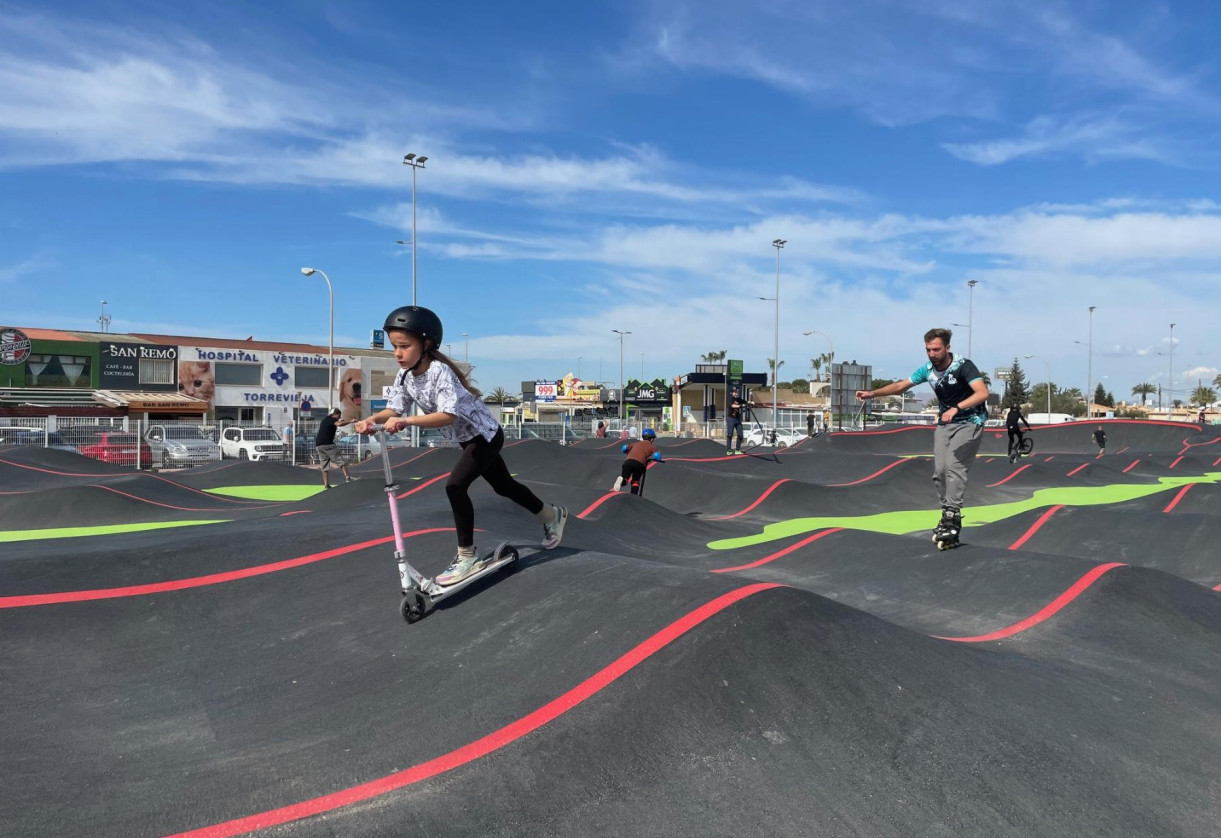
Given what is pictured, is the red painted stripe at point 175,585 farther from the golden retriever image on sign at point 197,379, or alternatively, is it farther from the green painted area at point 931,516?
the golden retriever image on sign at point 197,379

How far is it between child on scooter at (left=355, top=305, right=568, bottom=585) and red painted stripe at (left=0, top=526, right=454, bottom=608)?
4.12 ft

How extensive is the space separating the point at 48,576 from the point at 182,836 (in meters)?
3.14

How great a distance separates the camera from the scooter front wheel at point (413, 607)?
4.27 metres

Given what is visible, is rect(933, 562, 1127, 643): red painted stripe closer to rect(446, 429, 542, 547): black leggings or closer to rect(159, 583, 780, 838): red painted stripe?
rect(159, 583, 780, 838): red painted stripe

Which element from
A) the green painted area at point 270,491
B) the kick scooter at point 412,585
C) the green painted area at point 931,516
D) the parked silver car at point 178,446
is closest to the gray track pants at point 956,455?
the green painted area at point 931,516

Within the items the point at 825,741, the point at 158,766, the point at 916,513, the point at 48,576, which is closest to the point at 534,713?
the point at 825,741

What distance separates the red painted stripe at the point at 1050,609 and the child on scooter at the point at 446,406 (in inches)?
115

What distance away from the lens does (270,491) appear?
57.7ft

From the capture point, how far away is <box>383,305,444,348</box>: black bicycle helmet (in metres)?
4.13

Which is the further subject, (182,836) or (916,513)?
(916,513)

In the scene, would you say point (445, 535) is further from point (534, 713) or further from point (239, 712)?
point (534, 713)

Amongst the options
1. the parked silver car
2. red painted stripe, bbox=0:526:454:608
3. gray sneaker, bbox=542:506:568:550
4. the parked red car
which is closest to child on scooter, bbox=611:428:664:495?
gray sneaker, bbox=542:506:568:550

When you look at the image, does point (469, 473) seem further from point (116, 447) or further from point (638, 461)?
point (116, 447)

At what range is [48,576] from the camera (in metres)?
4.66
